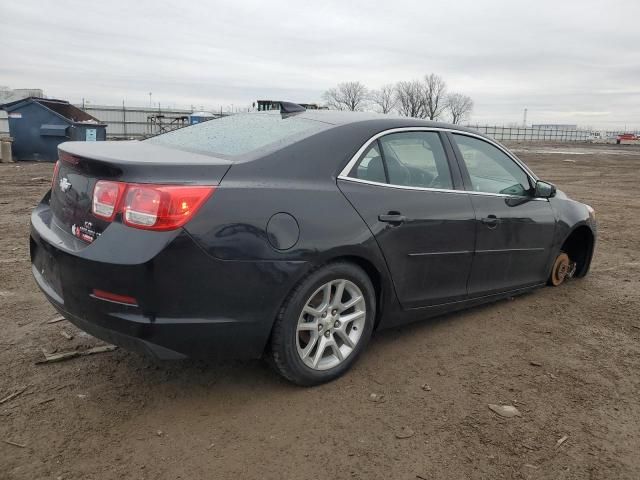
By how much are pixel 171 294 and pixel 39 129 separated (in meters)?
17.9

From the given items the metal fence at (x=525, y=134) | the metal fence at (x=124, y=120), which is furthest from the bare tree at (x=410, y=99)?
the metal fence at (x=124, y=120)

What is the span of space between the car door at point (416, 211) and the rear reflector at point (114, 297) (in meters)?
1.26

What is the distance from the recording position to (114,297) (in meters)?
2.50

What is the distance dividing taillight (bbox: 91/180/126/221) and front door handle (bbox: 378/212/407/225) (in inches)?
56.4

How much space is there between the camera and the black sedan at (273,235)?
2.49 m

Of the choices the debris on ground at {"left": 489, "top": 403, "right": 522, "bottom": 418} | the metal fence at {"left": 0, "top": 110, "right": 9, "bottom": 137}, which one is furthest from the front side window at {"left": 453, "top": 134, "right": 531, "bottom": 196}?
the metal fence at {"left": 0, "top": 110, "right": 9, "bottom": 137}

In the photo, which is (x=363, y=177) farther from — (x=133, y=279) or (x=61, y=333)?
(x=61, y=333)

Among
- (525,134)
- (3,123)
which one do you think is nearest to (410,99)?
(525,134)

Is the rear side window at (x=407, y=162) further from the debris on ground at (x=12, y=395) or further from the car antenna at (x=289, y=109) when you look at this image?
the debris on ground at (x=12, y=395)

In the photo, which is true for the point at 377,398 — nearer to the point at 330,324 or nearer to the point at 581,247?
the point at 330,324

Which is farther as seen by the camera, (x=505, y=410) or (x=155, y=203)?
(x=505, y=410)

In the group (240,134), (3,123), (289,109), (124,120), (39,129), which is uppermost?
(124,120)

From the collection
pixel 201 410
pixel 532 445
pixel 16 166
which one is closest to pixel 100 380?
pixel 201 410

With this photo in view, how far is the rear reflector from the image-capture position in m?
2.47
